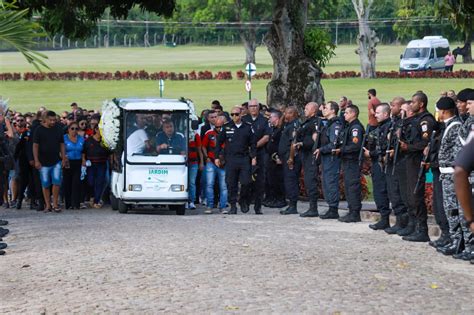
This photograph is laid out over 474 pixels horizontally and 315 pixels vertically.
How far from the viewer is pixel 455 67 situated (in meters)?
91.9

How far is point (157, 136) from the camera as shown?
22.4 metres

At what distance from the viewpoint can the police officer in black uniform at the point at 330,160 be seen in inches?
782

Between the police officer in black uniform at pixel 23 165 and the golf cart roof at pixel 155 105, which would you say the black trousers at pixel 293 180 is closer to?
the golf cart roof at pixel 155 105

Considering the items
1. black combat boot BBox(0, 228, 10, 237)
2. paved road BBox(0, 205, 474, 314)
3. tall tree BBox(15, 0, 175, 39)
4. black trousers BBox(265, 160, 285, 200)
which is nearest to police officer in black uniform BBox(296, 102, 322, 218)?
paved road BBox(0, 205, 474, 314)

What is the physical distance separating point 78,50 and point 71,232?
127m

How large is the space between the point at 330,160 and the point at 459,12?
3269 millimetres

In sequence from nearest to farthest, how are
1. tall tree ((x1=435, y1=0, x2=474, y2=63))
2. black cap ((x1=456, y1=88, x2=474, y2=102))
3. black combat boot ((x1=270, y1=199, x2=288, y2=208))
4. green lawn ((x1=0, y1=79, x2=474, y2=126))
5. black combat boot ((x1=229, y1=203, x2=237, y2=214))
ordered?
black cap ((x1=456, y1=88, x2=474, y2=102)), tall tree ((x1=435, y1=0, x2=474, y2=63)), black combat boot ((x1=229, y1=203, x2=237, y2=214)), black combat boot ((x1=270, y1=199, x2=288, y2=208)), green lawn ((x1=0, y1=79, x2=474, y2=126))

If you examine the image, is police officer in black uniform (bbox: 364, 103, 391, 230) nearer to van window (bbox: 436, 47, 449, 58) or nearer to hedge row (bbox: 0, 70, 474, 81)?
hedge row (bbox: 0, 70, 474, 81)

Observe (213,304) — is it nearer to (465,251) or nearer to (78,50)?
(465,251)

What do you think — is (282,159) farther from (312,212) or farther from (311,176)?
(312,212)

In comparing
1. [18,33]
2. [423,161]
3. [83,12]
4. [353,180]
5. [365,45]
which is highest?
[365,45]

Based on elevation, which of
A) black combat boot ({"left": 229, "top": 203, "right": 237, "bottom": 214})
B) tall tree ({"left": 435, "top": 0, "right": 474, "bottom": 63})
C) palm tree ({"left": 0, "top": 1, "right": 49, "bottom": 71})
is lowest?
black combat boot ({"left": 229, "top": 203, "right": 237, "bottom": 214})

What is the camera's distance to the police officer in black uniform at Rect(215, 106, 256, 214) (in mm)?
21562

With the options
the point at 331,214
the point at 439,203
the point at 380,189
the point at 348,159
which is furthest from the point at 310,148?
the point at 439,203
